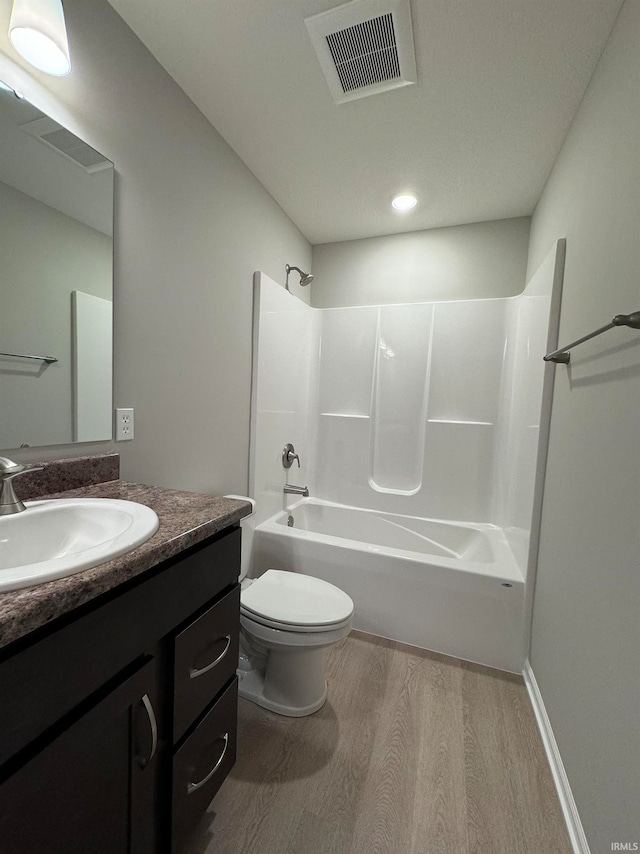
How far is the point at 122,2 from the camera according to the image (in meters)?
1.10

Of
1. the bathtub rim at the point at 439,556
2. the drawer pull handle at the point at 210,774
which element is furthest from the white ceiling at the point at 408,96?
the drawer pull handle at the point at 210,774

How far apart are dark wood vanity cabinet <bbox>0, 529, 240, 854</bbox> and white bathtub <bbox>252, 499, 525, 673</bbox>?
3.23 ft

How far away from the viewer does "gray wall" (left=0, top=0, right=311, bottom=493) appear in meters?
1.07

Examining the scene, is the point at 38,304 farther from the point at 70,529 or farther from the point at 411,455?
the point at 411,455

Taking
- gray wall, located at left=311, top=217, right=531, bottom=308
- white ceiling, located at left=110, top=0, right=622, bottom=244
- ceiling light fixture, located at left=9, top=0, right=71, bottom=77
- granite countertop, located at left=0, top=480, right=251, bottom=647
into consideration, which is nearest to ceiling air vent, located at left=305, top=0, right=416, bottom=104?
white ceiling, located at left=110, top=0, right=622, bottom=244

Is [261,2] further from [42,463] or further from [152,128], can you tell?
[42,463]

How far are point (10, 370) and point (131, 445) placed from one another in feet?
1.41

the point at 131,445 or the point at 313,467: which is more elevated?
the point at 131,445

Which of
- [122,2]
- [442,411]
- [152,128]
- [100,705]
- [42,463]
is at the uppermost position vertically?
[122,2]

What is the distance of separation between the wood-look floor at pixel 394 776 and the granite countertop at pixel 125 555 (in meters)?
0.94

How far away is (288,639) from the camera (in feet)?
4.28

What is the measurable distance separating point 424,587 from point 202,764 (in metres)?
1.22

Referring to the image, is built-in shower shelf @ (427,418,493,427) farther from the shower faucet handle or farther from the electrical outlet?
the electrical outlet

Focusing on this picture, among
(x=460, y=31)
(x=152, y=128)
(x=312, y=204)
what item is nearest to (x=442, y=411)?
(x=312, y=204)
